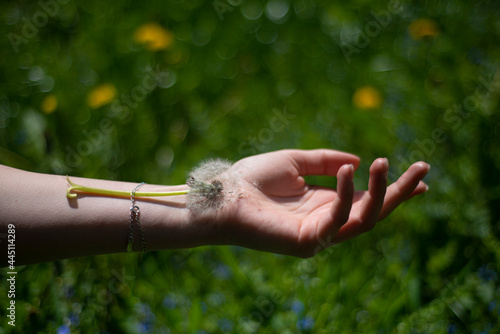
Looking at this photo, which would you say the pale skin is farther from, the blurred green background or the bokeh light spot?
the bokeh light spot

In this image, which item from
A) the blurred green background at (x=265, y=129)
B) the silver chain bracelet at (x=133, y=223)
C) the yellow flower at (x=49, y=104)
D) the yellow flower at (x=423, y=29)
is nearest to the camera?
the silver chain bracelet at (x=133, y=223)

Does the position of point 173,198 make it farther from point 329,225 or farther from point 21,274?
point 21,274

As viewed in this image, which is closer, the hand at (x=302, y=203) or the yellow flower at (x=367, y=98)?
→ the hand at (x=302, y=203)

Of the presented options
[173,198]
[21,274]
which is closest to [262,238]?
[173,198]

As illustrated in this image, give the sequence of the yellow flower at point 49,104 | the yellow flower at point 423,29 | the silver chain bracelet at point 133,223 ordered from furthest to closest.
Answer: the yellow flower at point 423,29 < the yellow flower at point 49,104 < the silver chain bracelet at point 133,223

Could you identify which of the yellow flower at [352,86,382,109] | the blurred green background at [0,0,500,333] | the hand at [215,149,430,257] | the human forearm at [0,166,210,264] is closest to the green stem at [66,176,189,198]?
the human forearm at [0,166,210,264]

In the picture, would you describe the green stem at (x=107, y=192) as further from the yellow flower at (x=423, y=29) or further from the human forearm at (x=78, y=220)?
the yellow flower at (x=423, y=29)

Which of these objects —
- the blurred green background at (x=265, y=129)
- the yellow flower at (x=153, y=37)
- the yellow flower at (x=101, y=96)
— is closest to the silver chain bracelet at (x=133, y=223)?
the blurred green background at (x=265, y=129)
